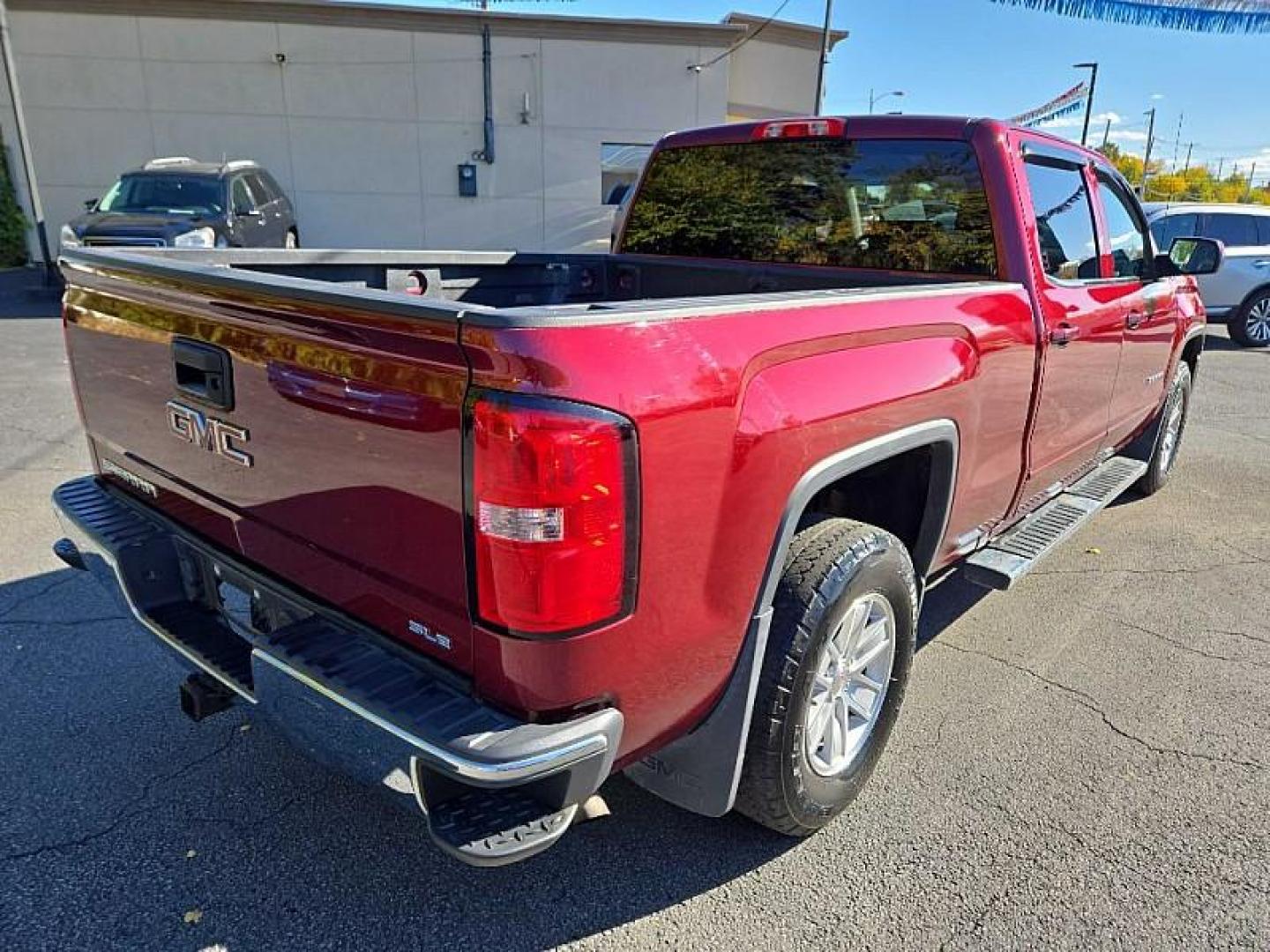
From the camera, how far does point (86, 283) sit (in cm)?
272

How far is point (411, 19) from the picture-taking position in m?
16.8

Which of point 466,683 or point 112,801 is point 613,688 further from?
point 112,801

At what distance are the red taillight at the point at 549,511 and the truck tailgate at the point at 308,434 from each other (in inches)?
3.4

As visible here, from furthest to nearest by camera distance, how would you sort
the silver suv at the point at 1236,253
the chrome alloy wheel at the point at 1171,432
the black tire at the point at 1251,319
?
the black tire at the point at 1251,319 < the silver suv at the point at 1236,253 < the chrome alloy wheel at the point at 1171,432

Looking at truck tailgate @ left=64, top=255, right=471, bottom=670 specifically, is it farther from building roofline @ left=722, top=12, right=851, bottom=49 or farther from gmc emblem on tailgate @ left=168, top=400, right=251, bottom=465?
building roofline @ left=722, top=12, right=851, bottom=49

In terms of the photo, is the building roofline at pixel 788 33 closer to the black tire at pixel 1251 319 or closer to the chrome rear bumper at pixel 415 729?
the black tire at pixel 1251 319

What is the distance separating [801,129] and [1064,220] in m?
1.16

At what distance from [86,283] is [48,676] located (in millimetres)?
1537

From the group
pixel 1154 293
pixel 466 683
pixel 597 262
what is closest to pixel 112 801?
pixel 466 683

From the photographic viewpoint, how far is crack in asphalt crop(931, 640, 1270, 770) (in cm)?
298

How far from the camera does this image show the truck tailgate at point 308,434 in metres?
1.74

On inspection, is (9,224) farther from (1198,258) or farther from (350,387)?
(1198,258)

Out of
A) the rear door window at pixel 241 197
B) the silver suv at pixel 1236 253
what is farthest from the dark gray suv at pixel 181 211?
the silver suv at pixel 1236 253

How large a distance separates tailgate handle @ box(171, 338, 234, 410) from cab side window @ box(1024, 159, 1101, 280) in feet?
9.35
